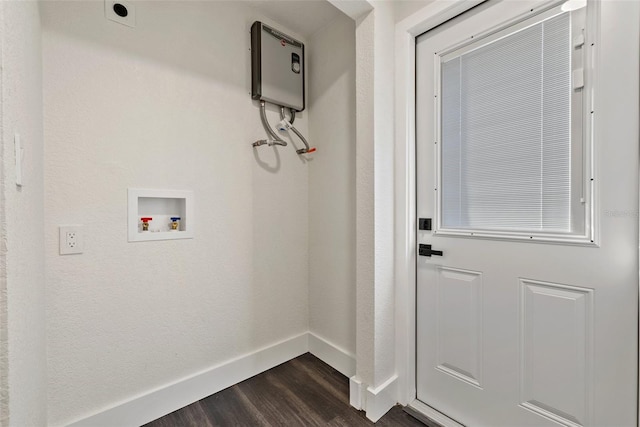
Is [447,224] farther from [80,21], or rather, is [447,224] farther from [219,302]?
[80,21]

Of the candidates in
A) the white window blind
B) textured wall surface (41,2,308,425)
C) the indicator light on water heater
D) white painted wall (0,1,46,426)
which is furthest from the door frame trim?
white painted wall (0,1,46,426)

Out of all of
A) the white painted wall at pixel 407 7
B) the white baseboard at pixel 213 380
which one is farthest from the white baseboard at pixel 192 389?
the white painted wall at pixel 407 7

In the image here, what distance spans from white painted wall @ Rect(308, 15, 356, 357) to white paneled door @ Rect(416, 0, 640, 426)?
0.46m

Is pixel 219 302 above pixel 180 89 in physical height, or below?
below

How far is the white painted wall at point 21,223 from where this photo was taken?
21.0 inches

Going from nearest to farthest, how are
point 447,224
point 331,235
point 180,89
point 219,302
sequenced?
1. point 447,224
2. point 180,89
3. point 219,302
4. point 331,235

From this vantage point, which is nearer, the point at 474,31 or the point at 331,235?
the point at 474,31

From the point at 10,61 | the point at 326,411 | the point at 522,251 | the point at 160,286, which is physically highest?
the point at 10,61

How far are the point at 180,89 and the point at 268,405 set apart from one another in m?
1.77

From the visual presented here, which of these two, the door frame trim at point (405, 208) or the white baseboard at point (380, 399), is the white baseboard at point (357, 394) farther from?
the door frame trim at point (405, 208)

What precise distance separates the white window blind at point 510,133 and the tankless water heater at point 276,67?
0.96 metres

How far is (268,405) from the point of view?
152 centimetres

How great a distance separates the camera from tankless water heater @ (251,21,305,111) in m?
1.74

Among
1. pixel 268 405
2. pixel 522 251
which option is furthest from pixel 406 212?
pixel 268 405
